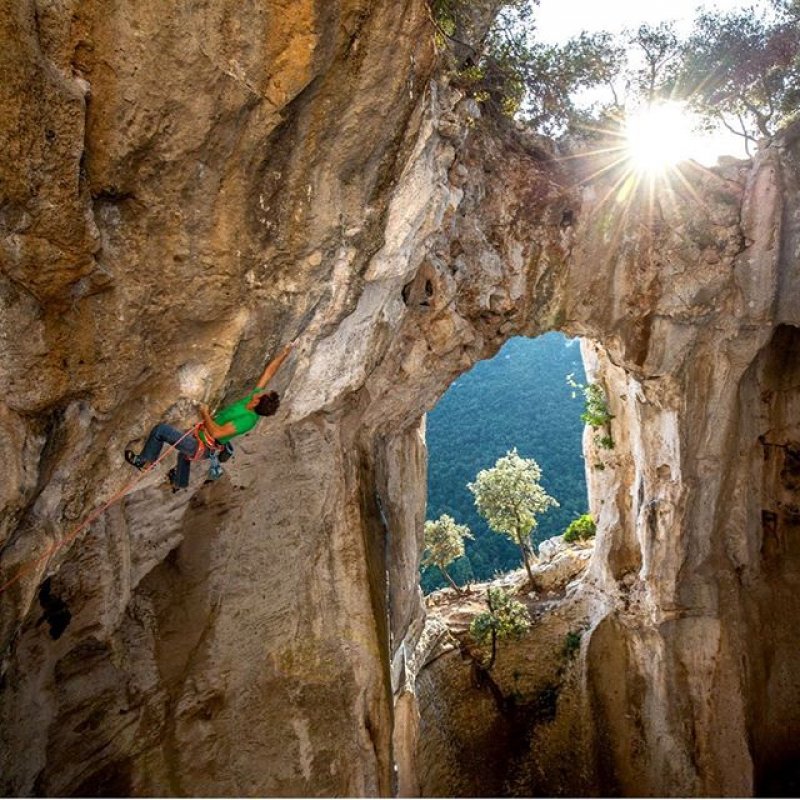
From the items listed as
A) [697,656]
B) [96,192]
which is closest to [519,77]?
[96,192]

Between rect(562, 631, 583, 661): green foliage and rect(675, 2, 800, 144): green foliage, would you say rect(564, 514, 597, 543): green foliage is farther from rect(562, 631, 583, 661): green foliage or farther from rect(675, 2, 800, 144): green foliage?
rect(675, 2, 800, 144): green foliage

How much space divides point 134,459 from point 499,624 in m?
14.4

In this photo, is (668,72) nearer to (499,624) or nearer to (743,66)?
(743,66)

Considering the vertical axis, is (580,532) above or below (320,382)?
below

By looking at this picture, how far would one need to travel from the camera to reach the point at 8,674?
7.08m

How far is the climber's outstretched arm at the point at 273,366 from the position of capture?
6605 mm

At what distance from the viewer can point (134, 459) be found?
19.1 feet

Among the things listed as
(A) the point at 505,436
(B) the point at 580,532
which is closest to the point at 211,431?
(B) the point at 580,532

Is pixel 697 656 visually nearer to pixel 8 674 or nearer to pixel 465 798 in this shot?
pixel 465 798

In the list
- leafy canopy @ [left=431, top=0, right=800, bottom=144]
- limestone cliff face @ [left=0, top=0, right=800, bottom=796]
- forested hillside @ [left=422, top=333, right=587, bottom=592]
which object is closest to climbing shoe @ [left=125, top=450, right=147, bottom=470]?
limestone cliff face @ [left=0, top=0, right=800, bottom=796]

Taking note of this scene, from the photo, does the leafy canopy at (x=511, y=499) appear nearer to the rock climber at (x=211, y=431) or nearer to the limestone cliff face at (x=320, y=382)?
the limestone cliff face at (x=320, y=382)

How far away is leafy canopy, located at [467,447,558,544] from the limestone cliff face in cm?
382

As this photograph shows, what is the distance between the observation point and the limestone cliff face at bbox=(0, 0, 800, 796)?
466 cm

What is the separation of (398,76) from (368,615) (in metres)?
8.92
